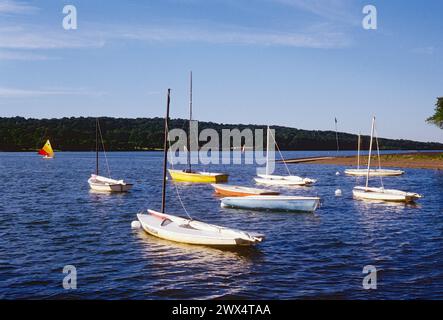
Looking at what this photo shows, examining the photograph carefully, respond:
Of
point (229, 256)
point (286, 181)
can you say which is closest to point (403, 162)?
point (286, 181)

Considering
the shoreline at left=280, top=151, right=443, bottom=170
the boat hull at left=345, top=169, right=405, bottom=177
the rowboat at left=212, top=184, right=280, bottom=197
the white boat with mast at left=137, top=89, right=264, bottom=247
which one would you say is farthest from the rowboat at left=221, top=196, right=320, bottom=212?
the shoreline at left=280, top=151, right=443, bottom=170

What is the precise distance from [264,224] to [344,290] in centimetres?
1736

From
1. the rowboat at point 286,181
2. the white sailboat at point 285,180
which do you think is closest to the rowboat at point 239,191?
the white sailboat at point 285,180

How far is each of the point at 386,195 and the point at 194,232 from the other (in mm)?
30376

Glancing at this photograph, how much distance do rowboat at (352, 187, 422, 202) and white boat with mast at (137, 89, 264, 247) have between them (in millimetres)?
28619

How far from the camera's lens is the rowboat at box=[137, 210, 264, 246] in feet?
88.5

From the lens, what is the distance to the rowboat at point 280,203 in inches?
1695

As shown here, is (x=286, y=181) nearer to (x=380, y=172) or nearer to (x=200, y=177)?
(x=200, y=177)

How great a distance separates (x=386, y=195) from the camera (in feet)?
169

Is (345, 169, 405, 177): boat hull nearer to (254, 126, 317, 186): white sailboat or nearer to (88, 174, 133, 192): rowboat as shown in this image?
(254, 126, 317, 186): white sailboat

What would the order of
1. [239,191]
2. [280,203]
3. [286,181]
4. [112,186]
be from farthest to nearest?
[286,181], [112,186], [239,191], [280,203]

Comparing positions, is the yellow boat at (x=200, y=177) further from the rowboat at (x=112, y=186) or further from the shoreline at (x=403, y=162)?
the shoreline at (x=403, y=162)

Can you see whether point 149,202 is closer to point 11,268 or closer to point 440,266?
point 11,268

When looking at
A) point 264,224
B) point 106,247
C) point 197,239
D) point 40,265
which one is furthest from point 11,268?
point 264,224
